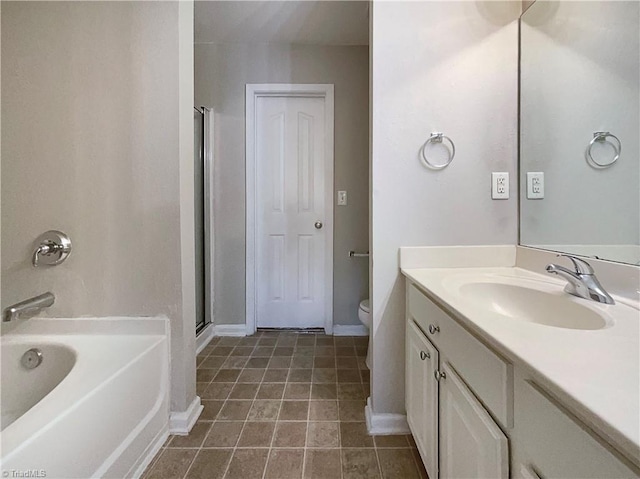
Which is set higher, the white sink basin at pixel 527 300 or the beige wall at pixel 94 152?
the beige wall at pixel 94 152

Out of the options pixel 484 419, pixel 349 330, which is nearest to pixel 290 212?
pixel 349 330

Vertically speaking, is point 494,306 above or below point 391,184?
below

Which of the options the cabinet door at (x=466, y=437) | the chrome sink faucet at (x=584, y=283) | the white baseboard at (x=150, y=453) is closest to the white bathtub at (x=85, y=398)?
the white baseboard at (x=150, y=453)

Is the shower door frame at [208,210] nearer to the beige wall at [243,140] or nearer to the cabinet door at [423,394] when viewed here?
the beige wall at [243,140]

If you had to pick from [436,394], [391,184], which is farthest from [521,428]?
[391,184]

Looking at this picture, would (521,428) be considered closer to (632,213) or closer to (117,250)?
(632,213)

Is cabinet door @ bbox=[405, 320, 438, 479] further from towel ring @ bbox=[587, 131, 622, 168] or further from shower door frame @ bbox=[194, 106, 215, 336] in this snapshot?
shower door frame @ bbox=[194, 106, 215, 336]

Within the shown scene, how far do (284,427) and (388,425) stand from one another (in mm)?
482

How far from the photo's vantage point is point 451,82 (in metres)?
1.33

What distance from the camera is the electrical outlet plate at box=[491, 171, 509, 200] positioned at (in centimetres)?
134

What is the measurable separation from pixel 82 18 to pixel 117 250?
1.05 m

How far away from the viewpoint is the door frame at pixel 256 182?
2.46 meters

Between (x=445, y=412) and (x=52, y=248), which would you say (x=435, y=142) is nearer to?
(x=445, y=412)

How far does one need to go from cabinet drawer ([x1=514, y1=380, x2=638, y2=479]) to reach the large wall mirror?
2.34 feet
